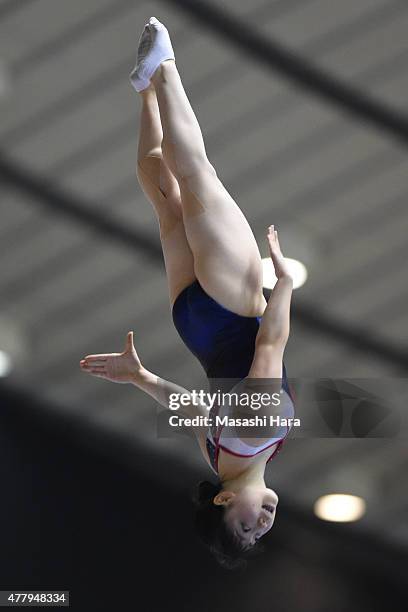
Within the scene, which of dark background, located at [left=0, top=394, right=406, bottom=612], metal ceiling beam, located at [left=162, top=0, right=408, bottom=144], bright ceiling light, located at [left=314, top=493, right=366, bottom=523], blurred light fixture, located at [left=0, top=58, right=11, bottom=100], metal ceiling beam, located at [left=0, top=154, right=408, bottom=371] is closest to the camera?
metal ceiling beam, located at [left=162, top=0, right=408, bottom=144]

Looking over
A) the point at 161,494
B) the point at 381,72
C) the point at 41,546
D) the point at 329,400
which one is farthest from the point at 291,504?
the point at 329,400

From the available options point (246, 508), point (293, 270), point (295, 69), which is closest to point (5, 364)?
point (293, 270)

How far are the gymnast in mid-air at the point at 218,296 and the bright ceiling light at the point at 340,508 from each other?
5.71 metres

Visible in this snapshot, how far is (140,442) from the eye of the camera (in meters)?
9.95

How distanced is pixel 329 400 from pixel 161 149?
4.55 feet

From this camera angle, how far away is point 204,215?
432 centimetres

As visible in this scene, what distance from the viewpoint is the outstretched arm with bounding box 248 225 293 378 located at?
412 centimetres

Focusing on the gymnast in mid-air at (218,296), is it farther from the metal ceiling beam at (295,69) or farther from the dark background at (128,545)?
the dark background at (128,545)

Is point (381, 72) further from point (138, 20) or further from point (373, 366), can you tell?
point (373, 366)

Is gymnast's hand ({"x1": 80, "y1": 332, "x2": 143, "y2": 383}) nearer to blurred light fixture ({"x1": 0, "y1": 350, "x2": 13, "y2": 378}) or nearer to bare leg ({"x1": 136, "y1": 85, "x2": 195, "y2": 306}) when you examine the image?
bare leg ({"x1": 136, "y1": 85, "x2": 195, "y2": 306})

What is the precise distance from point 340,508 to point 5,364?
3.27 meters

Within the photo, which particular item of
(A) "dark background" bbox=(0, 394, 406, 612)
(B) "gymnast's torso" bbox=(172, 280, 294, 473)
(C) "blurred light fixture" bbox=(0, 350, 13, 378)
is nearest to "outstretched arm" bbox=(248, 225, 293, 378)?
(B) "gymnast's torso" bbox=(172, 280, 294, 473)

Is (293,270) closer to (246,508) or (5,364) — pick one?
(5,364)

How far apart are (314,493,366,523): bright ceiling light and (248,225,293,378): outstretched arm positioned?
6.33 m
